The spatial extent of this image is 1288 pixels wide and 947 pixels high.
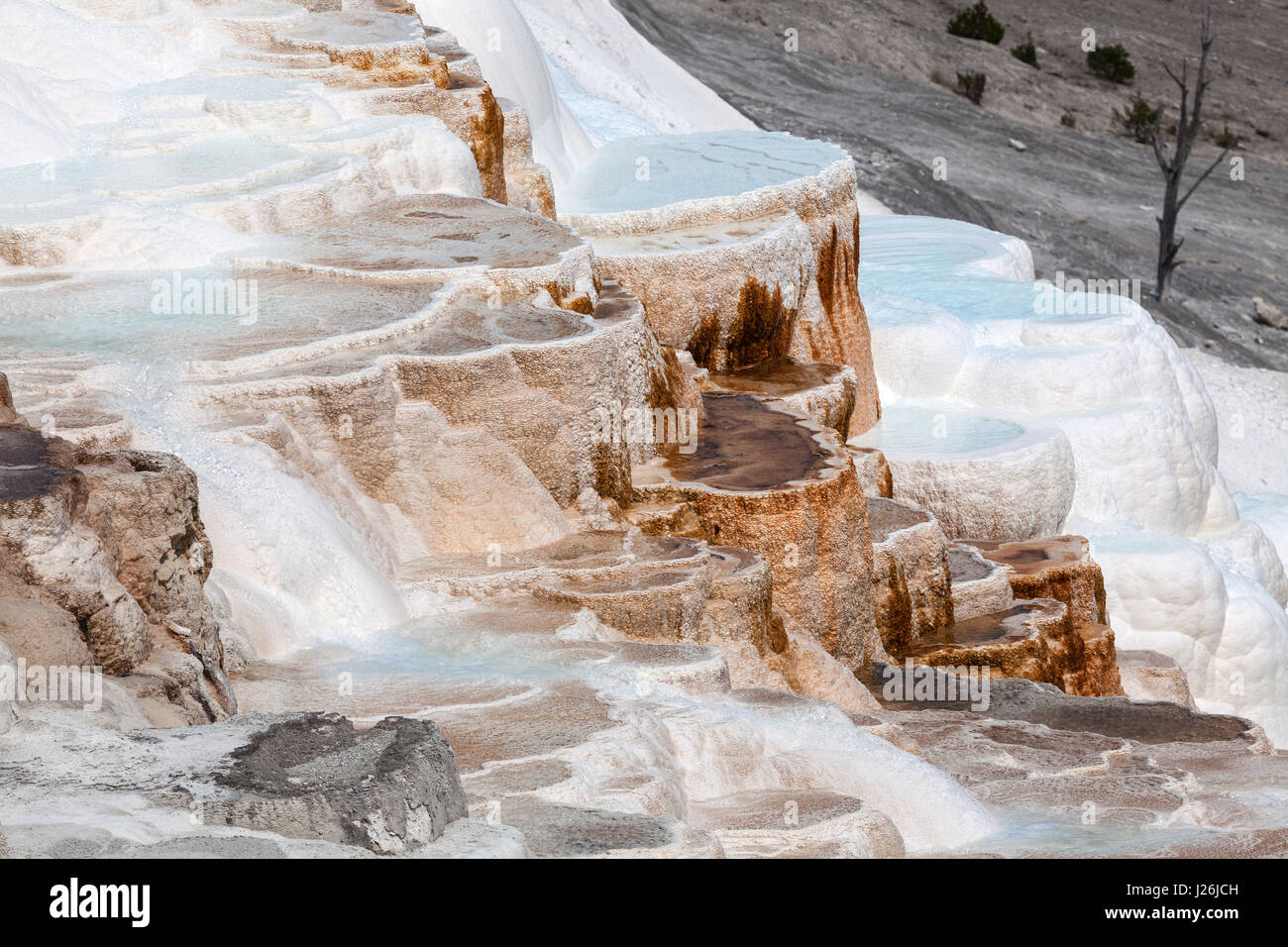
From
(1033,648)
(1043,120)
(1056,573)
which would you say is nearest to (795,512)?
(1033,648)

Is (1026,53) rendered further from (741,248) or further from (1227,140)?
(741,248)

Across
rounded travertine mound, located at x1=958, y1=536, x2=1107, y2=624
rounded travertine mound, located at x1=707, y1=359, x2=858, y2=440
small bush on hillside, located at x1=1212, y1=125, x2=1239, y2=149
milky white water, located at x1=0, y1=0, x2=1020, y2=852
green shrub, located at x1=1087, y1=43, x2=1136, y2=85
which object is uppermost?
milky white water, located at x1=0, y1=0, x2=1020, y2=852

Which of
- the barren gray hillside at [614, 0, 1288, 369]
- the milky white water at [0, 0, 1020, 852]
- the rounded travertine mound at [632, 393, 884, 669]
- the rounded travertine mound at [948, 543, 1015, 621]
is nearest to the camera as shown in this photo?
the milky white water at [0, 0, 1020, 852]

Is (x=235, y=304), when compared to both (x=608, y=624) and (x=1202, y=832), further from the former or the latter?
(x=1202, y=832)

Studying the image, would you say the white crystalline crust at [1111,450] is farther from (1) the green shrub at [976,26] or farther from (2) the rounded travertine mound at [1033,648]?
(1) the green shrub at [976,26]

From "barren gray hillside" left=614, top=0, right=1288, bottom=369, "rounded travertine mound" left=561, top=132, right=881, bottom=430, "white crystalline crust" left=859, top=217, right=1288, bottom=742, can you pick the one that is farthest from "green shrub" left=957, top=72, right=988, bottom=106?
"rounded travertine mound" left=561, top=132, right=881, bottom=430

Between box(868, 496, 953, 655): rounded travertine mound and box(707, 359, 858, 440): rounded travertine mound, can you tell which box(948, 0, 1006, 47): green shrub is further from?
box(868, 496, 953, 655): rounded travertine mound
